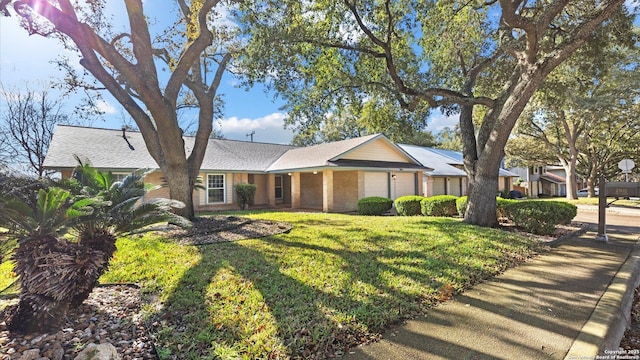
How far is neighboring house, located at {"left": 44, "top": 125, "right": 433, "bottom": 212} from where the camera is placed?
15734 mm

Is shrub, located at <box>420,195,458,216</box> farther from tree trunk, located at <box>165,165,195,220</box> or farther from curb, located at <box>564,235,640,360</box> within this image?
tree trunk, located at <box>165,165,195,220</box>

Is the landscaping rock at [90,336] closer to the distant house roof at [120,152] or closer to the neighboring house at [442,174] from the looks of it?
the distant house roof at [120,152]

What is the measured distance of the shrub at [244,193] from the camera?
1808 centimetres

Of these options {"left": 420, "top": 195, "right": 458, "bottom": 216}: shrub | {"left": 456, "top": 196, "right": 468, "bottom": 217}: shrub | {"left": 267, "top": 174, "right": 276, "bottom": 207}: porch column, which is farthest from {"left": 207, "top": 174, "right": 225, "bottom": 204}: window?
{"left": 456, "top": 196, "right": 468, "bottom": 217}: shrub

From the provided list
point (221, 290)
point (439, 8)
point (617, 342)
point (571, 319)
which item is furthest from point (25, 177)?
point (439, 8)

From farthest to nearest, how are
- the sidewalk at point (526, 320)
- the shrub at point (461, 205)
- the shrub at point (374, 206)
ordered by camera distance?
the shrub at point (374, 206) < the shrub at point (461, 205) < the sidewalk at point (526, 320)

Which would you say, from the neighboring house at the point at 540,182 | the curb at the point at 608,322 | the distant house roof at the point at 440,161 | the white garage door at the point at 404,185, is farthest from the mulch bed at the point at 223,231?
the neighboring house at the point at 540,182

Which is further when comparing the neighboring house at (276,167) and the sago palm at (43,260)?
the neighboring house at (276,167)

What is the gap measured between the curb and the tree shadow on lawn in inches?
61.1

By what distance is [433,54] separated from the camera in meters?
11.9

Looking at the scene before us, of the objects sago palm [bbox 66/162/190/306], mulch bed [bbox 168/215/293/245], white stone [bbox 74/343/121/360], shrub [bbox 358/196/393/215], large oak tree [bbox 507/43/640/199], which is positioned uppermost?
large oak tree [bbox 507/43/640/199]

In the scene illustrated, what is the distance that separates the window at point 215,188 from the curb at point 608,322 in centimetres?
1768

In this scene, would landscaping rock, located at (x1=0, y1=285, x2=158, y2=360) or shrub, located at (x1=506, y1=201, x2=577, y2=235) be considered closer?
landscaping rock, located at (x1=0, y1=285, x2=158, y2=360)

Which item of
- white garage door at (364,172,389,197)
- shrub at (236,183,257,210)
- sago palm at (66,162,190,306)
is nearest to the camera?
sago palm at (66,162,190,306)
